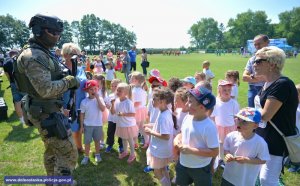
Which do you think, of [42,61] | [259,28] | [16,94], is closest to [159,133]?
[42,61]

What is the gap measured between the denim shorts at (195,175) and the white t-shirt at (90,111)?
237 centimetres

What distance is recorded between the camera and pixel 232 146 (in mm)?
3266

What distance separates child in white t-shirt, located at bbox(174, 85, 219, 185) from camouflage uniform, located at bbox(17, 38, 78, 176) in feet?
4.96

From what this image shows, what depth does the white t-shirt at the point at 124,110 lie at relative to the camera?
16.6 feet

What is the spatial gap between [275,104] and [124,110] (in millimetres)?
3035

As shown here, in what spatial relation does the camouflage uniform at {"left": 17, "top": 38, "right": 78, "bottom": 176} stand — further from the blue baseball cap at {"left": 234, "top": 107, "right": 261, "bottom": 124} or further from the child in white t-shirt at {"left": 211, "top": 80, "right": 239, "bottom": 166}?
the child in white t-shirt at {"left": 211, "top": 80, "right": 239, "bottom": 166}

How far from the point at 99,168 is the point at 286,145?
3.51 meters

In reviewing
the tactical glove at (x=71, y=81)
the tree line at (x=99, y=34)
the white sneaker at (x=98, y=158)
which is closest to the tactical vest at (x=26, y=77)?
the tactical glove at (x=71, y=81)

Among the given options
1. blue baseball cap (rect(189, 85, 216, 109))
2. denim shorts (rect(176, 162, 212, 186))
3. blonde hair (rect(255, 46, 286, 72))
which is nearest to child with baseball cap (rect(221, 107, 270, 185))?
denim shorts (rect(176, 162, 212, 186))

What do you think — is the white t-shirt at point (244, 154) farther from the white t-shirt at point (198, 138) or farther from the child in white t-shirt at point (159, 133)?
the child in white t-shirt at point (159, 133)

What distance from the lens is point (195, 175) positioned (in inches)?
121

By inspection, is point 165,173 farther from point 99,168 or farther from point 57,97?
point 57,97

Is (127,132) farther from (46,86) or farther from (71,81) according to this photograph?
(46,86)

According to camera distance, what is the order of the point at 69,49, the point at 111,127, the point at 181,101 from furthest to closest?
the point at 111,127 < the point at 69,49 < the point at 181,101
